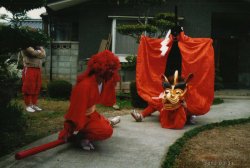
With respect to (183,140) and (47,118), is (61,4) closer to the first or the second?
(47,118)

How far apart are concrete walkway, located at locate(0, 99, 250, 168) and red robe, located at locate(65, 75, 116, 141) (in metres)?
0.29

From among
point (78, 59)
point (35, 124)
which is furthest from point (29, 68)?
point (78, 59)

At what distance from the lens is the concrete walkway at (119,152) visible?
4.85m

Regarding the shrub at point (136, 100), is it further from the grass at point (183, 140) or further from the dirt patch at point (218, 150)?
the dirt patch at point (218, 150)

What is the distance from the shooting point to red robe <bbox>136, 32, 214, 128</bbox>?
745 cm

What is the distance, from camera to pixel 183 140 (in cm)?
637

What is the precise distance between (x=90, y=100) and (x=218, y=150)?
2087 mm

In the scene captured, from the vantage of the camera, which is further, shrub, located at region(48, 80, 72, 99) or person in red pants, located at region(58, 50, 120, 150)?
shrub, located at region(48, 80, 72, 99)

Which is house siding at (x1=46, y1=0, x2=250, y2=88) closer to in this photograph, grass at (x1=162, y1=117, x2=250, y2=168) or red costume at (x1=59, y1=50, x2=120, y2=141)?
grass at (x1=162, y1=117, x2=250, y2=168)

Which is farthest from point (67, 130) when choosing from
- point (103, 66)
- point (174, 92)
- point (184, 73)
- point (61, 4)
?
point (61, 4)

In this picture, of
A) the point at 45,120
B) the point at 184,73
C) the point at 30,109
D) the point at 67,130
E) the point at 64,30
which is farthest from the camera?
the point at 64,30

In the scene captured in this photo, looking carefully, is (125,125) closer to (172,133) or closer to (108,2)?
(172,133)

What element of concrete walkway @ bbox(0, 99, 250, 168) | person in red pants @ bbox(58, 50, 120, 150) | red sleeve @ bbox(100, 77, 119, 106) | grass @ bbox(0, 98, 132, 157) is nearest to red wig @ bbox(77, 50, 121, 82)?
person in red pants @ bbox(58, 50, 120, 150)

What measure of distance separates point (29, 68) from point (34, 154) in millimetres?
4773
